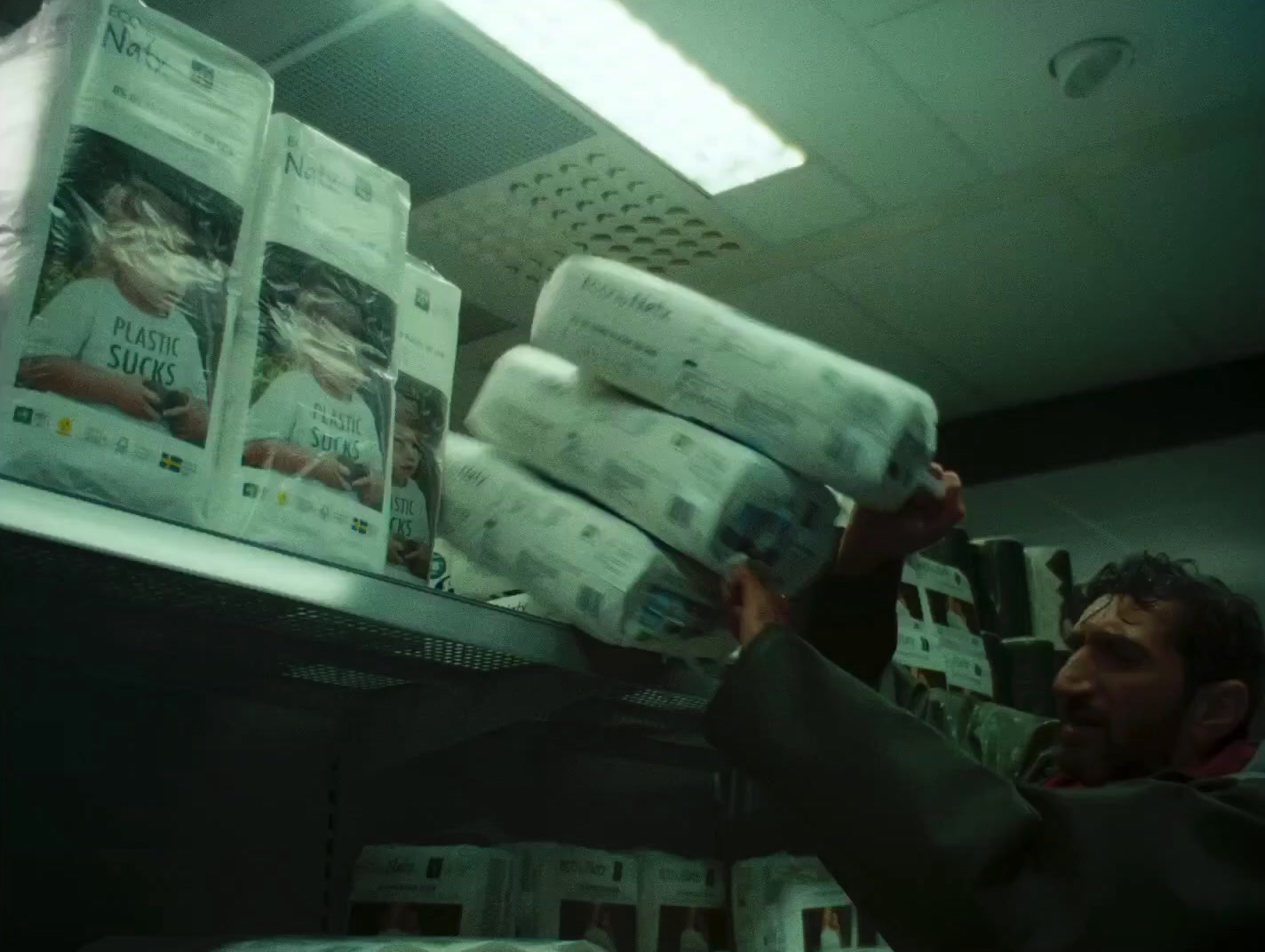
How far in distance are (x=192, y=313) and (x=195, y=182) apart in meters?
0.10

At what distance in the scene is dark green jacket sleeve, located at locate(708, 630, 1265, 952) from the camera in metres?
0.96

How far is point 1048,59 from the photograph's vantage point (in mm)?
1861

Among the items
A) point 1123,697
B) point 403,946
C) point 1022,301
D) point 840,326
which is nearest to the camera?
point 403,946

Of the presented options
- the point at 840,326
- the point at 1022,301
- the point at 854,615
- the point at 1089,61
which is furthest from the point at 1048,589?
the point at 854,615

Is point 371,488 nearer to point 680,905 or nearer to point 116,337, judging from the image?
point 116,337

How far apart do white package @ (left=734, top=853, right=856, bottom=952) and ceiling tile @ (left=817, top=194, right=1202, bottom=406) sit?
56.7 inches

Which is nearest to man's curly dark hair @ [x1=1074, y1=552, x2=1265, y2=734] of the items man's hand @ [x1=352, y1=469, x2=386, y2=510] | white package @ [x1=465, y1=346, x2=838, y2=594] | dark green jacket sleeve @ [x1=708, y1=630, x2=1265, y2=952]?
dark green jacket sleeve @ [x1=708, y1=630, x2=1265, y2=952]

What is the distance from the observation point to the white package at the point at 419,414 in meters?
1.04

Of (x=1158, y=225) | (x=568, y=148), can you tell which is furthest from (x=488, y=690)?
(x=1158, y=225)

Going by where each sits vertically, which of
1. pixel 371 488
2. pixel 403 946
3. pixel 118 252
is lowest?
pixel 403 946

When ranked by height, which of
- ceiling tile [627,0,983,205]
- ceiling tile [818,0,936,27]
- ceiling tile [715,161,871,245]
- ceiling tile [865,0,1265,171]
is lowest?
ceiling tile [715,161,871,245]

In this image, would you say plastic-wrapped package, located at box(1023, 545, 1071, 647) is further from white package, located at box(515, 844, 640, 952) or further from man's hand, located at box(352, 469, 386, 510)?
man's hand, located at box(352, 469, 386, 510)

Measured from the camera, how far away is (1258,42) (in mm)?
1856

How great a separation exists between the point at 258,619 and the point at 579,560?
0.28 meters
